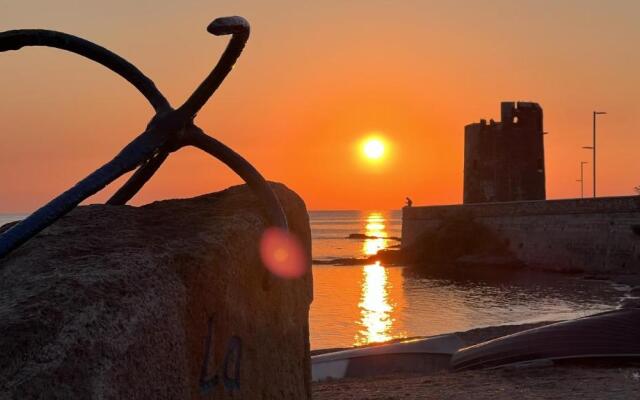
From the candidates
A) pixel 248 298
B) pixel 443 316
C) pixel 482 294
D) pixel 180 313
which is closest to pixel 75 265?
pixel 180 313

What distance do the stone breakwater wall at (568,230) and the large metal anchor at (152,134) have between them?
93.4 ft

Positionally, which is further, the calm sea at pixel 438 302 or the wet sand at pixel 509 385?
the calm sea at pixel 438 302

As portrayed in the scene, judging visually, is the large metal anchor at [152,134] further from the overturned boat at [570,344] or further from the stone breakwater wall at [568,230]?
the stone breakwater wall at [568,230]

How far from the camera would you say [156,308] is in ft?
6.95

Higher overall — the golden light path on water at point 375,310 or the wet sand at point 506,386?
the wet sand at point 506,386

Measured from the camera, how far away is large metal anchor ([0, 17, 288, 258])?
2.26 metres

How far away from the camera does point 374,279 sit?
3378 cm

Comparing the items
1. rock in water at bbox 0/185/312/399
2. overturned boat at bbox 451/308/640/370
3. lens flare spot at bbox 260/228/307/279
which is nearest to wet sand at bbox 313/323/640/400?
overturned boat at bbox 451/308/640/370

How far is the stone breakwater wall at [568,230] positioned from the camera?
29422 millimetres

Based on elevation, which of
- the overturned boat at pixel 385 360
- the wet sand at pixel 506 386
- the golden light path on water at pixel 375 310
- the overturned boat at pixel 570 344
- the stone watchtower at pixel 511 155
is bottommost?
the golden light path on water at pixel 375 310

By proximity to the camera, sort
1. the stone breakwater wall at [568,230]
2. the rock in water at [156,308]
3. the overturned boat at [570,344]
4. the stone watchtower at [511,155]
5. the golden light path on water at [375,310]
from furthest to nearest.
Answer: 1. the stone watchtower at [511,155]
2. the stone breakwater wall at [568,230]
3. the golden light path on water at [375,310]
4. the overturned boat at [570,344]
5. the rock in water at [156,308]

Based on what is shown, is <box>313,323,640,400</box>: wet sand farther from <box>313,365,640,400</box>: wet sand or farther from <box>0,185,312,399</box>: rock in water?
<box>0,185,312,399</box>: rock in water

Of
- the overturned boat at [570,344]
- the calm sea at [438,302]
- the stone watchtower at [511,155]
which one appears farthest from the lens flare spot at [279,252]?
the stone watchtower at [511,155]

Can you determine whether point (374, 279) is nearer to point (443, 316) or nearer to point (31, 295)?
point (443, 316)
